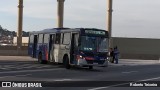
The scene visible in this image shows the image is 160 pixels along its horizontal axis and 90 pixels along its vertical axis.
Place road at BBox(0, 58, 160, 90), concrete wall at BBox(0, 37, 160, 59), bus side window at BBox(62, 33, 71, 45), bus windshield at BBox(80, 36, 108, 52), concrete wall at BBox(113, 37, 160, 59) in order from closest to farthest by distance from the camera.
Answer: road at BBox(0, 58, 160, 90) < bus windshield at BBox(80, 36, 108, 52) < bus side window at BBox(62, 33, 71, 45) < concrete wall at BBox(0, 37, 160, 59) < concrete wall at BBox(113, 37, 160, 59)

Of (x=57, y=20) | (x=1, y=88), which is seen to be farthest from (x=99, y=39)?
(x=57, y=20)

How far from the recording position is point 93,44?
31.2m

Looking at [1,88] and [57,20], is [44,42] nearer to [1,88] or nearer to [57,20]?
[1,88]

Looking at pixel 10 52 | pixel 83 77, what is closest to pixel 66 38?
pixel 83 77

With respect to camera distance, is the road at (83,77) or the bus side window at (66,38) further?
the bus side window at (66,38)

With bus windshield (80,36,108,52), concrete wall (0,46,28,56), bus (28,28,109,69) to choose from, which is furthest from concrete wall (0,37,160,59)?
bus windshield (80,36,108,52)

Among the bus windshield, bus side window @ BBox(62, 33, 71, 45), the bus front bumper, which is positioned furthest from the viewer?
bus side window @ BBox(62, 33, 71, 45)

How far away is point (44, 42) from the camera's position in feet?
122

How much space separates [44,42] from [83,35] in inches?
283

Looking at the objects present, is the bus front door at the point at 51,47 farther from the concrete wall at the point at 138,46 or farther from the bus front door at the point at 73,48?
the concrete wall at the point at 138,46

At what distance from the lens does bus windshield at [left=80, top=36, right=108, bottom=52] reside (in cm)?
3098

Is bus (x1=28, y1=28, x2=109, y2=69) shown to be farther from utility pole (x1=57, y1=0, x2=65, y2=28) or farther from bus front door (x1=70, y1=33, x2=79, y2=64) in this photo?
utility pole (x1=57, y1=0, x2=65, y2=28)

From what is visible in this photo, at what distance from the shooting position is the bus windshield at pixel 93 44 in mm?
30984

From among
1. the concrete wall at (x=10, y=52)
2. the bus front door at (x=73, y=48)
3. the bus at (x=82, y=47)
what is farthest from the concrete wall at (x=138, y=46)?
the bus front door at (x=73, y=48)
